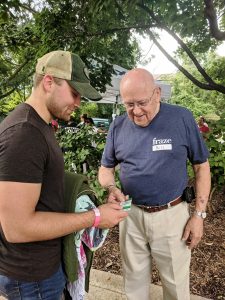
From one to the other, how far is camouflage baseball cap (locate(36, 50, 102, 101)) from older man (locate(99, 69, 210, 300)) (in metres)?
0.65

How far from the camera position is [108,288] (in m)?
2.93

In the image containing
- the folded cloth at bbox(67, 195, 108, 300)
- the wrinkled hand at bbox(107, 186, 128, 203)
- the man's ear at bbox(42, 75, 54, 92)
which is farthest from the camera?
the wrinkled hand at bbox(107, 186, 128, 203)

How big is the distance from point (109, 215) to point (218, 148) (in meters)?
2.59

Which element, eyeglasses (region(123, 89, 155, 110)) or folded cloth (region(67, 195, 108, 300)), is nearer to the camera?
folded cloth (region(67, 195, 108, 300))

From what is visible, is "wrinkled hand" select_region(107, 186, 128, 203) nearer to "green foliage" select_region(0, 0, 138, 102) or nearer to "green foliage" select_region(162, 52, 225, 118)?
"green foliage" select_region(0, 0, 138, 102)

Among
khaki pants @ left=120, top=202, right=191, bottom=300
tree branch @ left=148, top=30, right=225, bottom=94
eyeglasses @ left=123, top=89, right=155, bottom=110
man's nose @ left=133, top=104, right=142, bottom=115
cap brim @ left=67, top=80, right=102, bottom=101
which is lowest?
khaki pants @ left=120, top=202, right=191, bottom=300

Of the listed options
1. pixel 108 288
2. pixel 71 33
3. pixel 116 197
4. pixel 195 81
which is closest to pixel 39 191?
pixel 116 197

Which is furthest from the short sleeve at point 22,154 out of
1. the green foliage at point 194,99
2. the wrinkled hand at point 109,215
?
the green foliage at point 194,99

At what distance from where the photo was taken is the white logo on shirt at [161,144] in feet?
6.84

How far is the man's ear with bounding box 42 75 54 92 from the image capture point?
139 cm

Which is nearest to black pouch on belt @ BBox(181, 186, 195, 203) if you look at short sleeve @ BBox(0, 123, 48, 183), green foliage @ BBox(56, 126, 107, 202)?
short sleeve @ BBox(0, 123, 48, 183)

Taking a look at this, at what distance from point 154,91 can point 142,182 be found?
63 centimetres

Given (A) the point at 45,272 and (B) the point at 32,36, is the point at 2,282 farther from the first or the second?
(B) the point at 32,36

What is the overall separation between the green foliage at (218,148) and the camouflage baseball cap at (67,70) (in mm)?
2577
